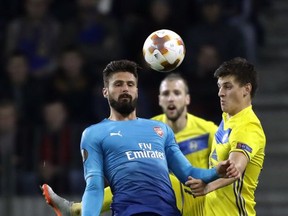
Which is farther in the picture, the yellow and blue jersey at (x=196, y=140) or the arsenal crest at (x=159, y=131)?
the yellow and blue jersey at (x=196, y=140)

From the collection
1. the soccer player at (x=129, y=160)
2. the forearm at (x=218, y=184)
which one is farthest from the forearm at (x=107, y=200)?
the forearm at (x=218, y=184)

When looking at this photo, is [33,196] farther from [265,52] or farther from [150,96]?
[265,52]

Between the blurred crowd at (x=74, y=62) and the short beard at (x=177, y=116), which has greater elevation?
the blurred crowd at (x=74, y=62)

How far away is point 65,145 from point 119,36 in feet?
6.72

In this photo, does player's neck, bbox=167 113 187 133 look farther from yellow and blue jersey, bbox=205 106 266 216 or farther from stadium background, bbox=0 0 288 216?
stadium background, bbox=0 0 288 216

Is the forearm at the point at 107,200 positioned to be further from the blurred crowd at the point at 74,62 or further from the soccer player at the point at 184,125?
the blurred crowd at the point at 74,62

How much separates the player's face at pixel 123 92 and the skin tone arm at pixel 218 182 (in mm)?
781

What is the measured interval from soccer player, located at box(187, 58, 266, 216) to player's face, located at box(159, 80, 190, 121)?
1.99m

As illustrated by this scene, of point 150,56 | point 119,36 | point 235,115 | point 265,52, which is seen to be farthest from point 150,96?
point 235,115

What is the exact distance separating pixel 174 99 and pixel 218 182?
2.60 metres

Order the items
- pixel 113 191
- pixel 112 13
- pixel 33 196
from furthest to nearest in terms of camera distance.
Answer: pixel 112 13 → pixel 33 196 → pixel 113 191

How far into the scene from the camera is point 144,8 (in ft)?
47.5

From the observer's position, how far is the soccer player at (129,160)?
793 cm

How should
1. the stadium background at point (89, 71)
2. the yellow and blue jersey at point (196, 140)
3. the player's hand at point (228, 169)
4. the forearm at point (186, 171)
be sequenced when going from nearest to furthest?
the player's hand at point (228, 169), the forearm at point (186, 171), the yellow and blue jersey at point (196, 140), the stadium background at point (89, 71)
